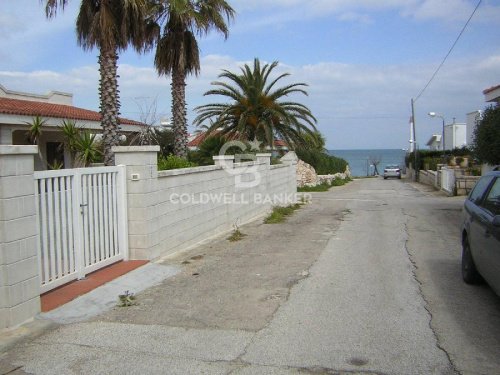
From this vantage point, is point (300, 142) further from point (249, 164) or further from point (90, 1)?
point (90, 1)

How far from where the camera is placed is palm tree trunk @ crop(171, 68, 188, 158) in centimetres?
1709

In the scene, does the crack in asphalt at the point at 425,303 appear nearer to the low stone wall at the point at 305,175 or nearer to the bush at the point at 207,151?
the bush at the point at 207,151

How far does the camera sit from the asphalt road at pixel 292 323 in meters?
4.43

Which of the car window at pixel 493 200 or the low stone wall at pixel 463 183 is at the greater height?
the car window at pixel 493 200

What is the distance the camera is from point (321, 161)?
38.8 metres

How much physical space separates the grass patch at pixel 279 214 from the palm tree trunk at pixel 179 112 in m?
3.84

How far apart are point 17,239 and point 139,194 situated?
3.02 m

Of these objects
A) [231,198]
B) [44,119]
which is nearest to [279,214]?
[231,198]

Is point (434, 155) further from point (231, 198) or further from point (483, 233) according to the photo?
point (483, 233)

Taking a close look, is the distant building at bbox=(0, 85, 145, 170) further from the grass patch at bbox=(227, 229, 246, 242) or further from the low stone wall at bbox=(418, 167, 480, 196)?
the low stone wall at bbox=(418, 167, 480, 196)

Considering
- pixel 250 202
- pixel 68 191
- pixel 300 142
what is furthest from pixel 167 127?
pixel 68 191

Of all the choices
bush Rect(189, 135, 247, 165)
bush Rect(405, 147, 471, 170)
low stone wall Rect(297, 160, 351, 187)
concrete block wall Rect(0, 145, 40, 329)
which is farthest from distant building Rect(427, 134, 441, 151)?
concrete block wall Rect(0, 145, 40, 329)

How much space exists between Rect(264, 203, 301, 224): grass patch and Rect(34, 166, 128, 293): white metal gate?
704 cm

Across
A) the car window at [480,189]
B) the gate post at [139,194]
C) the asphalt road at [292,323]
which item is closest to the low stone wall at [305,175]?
the asphalt road at [292,323]
